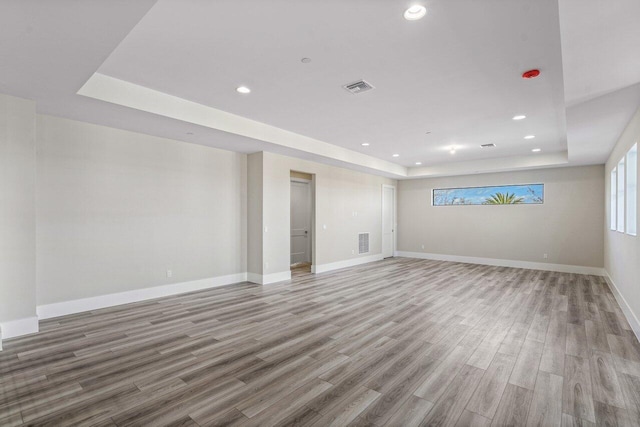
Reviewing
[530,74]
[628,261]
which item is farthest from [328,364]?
[628,261]

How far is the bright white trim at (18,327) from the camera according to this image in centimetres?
Answer: 326

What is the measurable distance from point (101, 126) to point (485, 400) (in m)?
5.48

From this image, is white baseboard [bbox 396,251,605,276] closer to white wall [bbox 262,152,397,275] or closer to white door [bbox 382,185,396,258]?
white door [bbox 382,185,396,258]

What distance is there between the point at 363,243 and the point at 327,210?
188cm

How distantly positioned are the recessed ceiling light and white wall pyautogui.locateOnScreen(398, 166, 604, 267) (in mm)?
7466

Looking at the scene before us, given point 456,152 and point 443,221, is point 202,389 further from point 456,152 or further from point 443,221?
point 443,221

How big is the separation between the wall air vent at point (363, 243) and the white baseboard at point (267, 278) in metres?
2.86

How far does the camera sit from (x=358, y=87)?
11.6 ft

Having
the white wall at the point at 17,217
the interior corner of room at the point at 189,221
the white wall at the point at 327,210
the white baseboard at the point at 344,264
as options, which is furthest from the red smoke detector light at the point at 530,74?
the white wall at the point at 17,217

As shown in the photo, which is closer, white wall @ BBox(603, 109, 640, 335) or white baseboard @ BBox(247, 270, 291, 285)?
white wall @ BBox(603, 109, 640, 335)

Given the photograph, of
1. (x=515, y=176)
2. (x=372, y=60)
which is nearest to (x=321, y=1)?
(x=372, y=60)

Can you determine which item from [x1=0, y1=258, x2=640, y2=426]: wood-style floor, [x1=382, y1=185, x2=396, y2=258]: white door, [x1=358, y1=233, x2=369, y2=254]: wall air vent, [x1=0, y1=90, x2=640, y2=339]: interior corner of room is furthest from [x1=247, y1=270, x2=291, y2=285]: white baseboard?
[x1=382, y1=185, x2=396, y2=258]: white door

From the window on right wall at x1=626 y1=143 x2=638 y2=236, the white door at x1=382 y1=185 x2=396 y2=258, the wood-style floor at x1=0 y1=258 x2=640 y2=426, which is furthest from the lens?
the white door at x1=382 y1=185 x2=396 y2=258

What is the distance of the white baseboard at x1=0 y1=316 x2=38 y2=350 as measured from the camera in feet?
10.7
